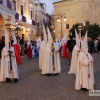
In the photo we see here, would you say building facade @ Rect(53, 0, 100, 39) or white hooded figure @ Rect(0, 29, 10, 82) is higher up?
building facade @ Rect(53, 0, 100, 39)

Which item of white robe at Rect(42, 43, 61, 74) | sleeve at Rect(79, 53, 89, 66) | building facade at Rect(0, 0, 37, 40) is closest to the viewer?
sleeve at Rect(79, 53, 89, 66)

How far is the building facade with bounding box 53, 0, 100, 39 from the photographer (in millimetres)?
42094

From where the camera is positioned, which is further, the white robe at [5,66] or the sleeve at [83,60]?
the white robe at [5,66]

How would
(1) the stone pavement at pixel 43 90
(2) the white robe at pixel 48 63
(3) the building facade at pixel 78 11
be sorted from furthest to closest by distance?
(3) the building facade at pixel 78 11
(2) the white robe at pixel 48 63
(1) the stone pavement at pixel 43 90

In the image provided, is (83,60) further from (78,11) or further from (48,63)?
(78,11)

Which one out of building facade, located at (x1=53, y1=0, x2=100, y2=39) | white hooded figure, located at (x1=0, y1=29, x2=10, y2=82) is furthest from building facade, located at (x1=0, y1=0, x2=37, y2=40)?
white hooded figure, located at (x1=0, y1=29, x2=10, y2=82)

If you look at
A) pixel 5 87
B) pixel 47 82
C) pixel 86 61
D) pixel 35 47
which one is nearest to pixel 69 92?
pixel 86 61

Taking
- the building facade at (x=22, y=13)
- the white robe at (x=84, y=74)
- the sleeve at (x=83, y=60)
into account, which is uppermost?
the building facade at (x=22, y=13)

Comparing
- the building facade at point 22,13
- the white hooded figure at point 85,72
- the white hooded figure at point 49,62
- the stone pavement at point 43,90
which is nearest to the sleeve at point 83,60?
the white hooded figure at point 85,72

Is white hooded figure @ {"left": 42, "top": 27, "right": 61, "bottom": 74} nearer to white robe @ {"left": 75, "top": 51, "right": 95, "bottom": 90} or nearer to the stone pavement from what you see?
the stone pavement

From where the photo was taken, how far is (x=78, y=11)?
4400 cm

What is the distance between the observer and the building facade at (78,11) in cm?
4209

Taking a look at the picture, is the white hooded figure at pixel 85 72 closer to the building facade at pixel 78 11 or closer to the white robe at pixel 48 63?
the white robe at pixel 48 63

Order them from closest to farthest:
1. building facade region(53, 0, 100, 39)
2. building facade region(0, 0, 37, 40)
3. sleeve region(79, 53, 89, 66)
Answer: sleeve region(79, 53, 89, 66)
building facade region(0, 0, 37, 40)
building facade region(53, 0, 100, 39)
